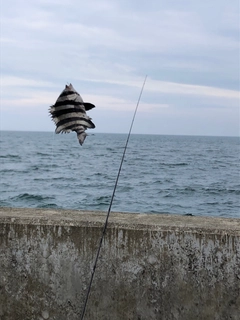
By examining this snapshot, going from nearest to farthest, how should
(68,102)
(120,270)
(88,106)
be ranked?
(68,102) < (88,106) < (120,270)

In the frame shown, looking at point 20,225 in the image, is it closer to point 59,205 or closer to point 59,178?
point 59,205

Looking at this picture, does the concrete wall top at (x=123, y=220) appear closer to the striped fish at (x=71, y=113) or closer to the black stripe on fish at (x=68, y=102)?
the striped fish at (x=71, y=113)

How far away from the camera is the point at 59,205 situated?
60.4ft

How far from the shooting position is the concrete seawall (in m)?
3.52

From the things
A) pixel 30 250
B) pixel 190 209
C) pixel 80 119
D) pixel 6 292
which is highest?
pixel 80 119

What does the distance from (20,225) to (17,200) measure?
54.2 ft

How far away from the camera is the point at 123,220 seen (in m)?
3.75

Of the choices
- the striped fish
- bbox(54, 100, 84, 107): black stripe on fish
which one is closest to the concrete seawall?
the striped fish

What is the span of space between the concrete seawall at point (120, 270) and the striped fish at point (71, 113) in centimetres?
74

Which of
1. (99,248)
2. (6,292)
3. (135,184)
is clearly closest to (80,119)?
(99,248)

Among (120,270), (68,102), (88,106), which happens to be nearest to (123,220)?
(120,270)

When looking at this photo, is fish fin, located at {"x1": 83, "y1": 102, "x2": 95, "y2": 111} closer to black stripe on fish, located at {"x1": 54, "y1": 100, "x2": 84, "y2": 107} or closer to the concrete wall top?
black stripe on fish, located at {"x1": 54, "y1": 100, "x2": 84, "y2": 107}

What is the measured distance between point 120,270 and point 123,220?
0.37m

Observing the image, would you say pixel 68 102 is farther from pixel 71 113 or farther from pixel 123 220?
pixel 123 220
